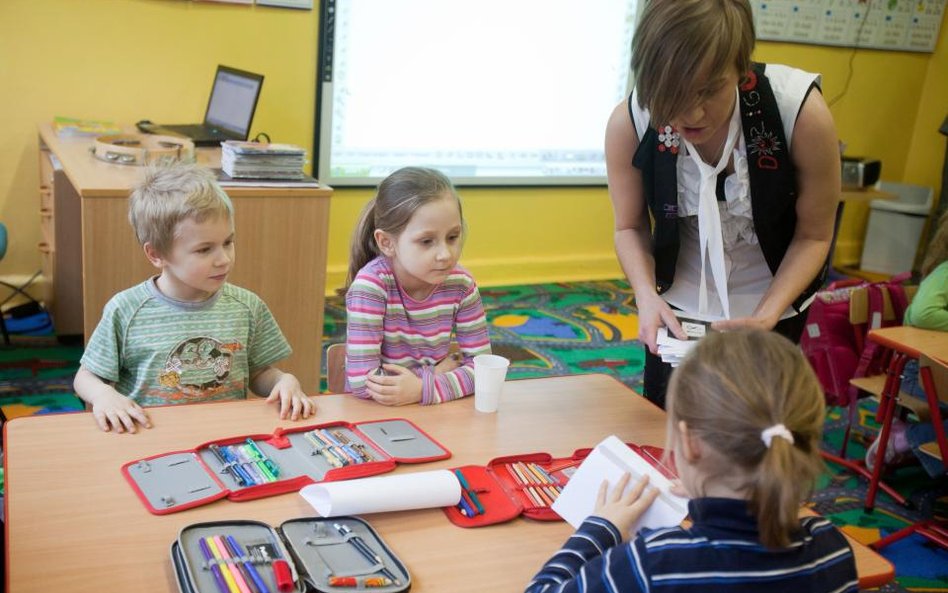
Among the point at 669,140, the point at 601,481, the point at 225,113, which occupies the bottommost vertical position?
the point at 601,481

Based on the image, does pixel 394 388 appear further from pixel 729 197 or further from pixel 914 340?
pixel 914 340

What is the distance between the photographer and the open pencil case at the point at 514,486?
1381 millimetres

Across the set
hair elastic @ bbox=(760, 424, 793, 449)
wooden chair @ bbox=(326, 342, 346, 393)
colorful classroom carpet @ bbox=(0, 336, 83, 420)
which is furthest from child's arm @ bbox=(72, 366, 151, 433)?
colorful classroom carpet @ bbox=(0, 336, 83, 420)

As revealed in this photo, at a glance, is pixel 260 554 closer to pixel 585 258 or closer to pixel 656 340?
pixel 656 340

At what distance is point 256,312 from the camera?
201 centimetres

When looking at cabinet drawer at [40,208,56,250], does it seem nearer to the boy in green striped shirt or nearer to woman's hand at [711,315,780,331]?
the boy in green striped shirt

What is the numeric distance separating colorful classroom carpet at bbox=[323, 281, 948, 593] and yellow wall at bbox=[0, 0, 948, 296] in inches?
11.8

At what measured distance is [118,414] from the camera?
61.1 inches

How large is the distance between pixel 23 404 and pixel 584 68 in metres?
3.28

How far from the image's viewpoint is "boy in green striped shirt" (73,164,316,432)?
6.10 ft

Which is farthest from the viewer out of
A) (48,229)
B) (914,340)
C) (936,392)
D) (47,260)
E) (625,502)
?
(47,260)

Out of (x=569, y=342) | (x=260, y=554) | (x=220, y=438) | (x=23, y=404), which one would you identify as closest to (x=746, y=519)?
(x=260, y=554)

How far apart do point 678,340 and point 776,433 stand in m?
0.71

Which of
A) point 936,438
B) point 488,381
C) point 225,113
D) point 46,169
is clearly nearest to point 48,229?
point 46,169
